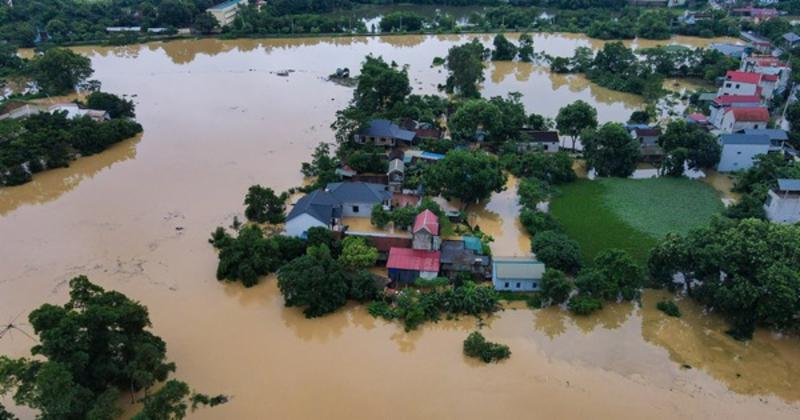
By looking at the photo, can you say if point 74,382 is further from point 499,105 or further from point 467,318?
point 499,105

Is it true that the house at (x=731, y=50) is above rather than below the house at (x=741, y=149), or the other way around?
above

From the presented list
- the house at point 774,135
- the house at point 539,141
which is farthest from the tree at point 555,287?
the house at point 774,135

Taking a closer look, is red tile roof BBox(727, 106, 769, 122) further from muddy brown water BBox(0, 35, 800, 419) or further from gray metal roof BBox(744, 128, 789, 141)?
muddy brown water BBox(0, 35, 800, 419)

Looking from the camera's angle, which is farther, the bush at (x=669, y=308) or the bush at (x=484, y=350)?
the bush at (x=669, y=308)

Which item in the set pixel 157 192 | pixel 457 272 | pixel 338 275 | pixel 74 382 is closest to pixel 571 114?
pixel 457 272

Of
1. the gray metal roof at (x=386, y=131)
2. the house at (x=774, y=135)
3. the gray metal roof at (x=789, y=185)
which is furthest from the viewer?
the gray metal roof at (x=386, y=131)

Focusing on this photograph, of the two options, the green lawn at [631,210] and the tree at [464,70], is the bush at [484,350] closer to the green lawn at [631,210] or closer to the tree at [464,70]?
the green lawn at [631,210]
